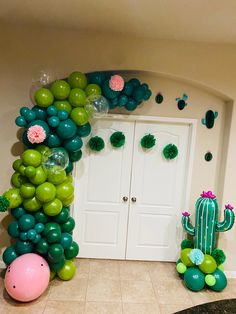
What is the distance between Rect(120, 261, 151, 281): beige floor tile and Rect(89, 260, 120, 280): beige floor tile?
0.24 ft

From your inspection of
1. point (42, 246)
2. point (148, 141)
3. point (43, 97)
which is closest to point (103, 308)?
point (42, 246)

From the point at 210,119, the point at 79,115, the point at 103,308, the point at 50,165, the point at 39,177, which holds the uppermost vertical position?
the point at 210,119

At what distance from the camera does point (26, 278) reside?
2.42m

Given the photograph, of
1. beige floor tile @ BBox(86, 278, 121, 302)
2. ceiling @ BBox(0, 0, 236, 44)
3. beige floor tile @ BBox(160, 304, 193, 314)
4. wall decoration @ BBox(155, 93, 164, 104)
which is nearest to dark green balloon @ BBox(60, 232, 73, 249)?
beige floor tile @ BBox(86, 278, 121, 302)

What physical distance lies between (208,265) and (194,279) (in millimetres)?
219

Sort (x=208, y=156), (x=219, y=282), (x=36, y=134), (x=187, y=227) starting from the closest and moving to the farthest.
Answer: (x=36, y=134), (x=219, y=282), (x=187, y=227), (x=208, y=156)

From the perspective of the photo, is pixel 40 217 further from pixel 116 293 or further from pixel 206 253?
pixel 206 253

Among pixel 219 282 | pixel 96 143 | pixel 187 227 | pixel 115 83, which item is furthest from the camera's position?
pixel 96 143

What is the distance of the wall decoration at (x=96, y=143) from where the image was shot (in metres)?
3.25

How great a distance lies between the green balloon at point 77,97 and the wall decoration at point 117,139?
0.69 metres

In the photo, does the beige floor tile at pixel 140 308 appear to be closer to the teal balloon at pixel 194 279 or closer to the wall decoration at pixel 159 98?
the teal balloon at pixel 194 279

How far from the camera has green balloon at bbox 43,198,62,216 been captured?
8.55 ft

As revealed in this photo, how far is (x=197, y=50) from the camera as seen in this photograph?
3.04 metres

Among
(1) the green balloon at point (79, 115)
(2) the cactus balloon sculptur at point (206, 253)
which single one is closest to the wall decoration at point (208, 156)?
(2) the cactus balloon sculptur at point (206, 253)
